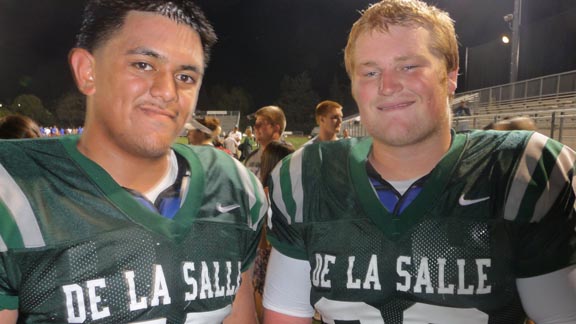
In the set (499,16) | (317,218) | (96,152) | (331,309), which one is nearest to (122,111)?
(96,152)

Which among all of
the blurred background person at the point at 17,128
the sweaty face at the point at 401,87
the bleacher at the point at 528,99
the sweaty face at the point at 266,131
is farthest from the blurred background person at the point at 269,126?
the bleacher at the point at 528,99

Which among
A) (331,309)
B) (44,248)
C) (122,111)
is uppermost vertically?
(122,111)

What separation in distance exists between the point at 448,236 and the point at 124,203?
1.09 meters

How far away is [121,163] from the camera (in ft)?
4.91

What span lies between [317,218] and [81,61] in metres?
1.01

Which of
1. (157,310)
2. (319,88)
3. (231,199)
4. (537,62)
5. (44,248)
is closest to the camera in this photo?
(44,248)

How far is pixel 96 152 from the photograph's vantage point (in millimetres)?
1486

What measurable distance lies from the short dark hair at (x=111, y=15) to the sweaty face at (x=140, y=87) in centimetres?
2

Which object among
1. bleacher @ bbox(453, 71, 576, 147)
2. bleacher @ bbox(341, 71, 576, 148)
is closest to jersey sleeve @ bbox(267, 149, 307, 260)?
bleacher @ bbox(341, 71, 576, 148)

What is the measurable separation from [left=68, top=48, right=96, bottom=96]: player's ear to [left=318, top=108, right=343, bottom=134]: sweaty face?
13.6ft

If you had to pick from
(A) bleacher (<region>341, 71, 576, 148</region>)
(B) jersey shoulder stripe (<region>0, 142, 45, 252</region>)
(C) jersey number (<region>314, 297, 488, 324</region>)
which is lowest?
(C) jersey number (<region>314, 297, 488, 324</region>)

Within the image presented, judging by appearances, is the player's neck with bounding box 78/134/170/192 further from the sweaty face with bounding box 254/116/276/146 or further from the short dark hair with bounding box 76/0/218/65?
the sweaty face with bounding box 254/116/276/146

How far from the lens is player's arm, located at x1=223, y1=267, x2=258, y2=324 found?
1684 millimetres

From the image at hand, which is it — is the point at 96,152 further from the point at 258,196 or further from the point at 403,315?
the point at 403,315
